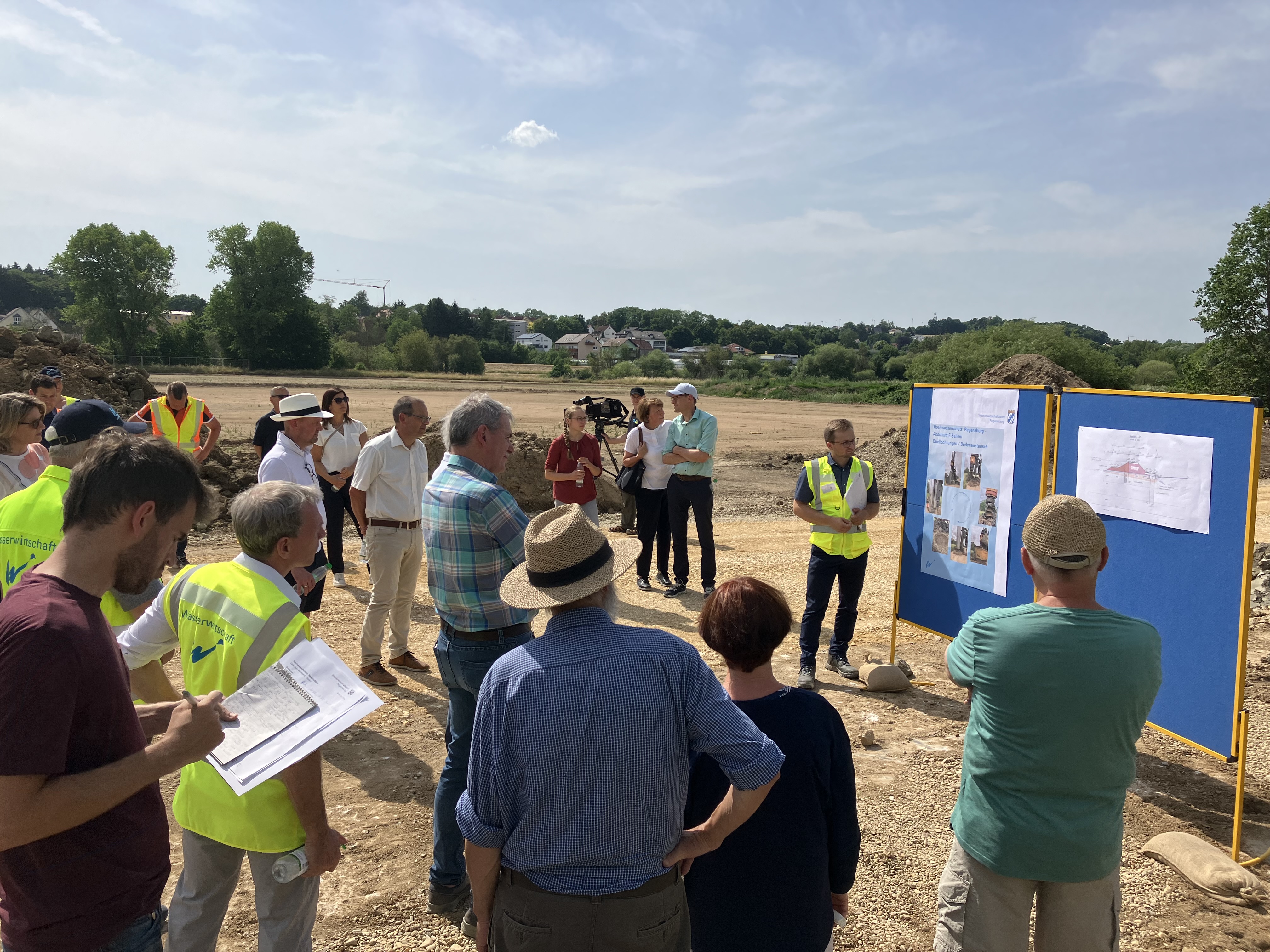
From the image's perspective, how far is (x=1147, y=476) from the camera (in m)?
4.52

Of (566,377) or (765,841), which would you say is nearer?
(765,841)

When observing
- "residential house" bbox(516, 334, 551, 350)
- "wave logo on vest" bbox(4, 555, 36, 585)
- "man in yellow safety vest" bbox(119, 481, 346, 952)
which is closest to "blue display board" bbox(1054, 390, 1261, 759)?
"man in yellow safety vest" bbox(119, 481, 346, 952)

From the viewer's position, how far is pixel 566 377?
6350cm

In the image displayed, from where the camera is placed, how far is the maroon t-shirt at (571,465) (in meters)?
7.91

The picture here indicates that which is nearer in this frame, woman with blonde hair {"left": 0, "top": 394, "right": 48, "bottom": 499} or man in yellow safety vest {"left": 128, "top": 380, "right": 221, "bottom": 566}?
woman with blonde hair {"left": 0, "top": 394, "right": 48, "bottom": 499}

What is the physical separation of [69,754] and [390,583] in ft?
14.4

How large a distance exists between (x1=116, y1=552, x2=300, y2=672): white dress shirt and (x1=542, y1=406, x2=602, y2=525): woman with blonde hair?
206 inches

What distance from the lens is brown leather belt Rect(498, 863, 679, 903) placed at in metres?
1.94

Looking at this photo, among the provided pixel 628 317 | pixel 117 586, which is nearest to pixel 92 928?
pixel 117 586

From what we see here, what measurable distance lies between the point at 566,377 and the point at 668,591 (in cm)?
5571

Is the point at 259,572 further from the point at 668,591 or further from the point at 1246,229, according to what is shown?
the point at 1246,229

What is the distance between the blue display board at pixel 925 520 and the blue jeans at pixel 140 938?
14.7 ft

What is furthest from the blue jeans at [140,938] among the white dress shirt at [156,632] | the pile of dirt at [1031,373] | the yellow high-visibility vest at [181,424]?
the pile of dirt at [1031,373]

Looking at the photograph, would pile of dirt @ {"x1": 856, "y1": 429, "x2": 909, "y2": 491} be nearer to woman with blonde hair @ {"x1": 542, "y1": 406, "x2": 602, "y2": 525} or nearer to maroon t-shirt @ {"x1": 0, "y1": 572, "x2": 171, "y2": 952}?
woman with blonde hair @ {"x1": 542, "y1": 406, "x2": 602, "y2": 525}
